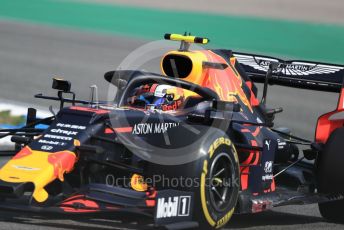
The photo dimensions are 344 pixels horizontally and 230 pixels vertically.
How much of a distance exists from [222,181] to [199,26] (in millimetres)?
20738

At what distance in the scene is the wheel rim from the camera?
8164mm

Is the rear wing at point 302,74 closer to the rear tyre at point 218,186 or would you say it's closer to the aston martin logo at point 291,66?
the aston martin logo at point 291,66

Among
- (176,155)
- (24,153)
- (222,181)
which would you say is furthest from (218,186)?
(24,153)

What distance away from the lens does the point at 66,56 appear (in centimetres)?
2345

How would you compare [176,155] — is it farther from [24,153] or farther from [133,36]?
[133,36]

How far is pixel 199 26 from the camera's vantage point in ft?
94.2

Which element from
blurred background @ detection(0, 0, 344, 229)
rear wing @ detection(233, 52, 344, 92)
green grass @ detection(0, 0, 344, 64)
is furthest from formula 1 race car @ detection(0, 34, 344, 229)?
green grass @ detection(0, 0, 344, 64)

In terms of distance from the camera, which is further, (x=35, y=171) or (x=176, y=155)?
(x=176, y=155)

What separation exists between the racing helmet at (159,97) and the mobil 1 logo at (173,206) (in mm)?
1476

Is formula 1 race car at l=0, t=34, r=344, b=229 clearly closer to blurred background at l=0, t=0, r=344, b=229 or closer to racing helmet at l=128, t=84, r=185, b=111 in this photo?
racing helmet at l=128, t=84, r=185, b=111

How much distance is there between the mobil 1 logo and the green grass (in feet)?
56.6

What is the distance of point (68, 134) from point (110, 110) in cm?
53

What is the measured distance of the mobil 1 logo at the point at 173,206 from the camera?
297 inches

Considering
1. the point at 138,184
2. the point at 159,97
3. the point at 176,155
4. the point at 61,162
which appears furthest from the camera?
the point at 159,97
